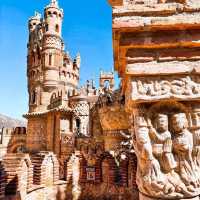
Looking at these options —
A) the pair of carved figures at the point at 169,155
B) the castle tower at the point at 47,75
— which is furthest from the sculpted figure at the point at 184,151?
the castle tower at the point at 47,75

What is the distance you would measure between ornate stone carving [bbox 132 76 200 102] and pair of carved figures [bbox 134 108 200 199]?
14cm

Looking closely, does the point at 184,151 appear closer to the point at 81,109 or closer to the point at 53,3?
the point at 81,109

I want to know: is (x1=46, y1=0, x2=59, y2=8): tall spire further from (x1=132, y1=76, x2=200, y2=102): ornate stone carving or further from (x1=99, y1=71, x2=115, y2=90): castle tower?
(x1=132, y1=76, x2=200, y2=102): ornate stone carving

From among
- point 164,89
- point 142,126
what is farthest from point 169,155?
point 164,89

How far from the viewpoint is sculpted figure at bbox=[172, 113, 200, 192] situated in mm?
1794

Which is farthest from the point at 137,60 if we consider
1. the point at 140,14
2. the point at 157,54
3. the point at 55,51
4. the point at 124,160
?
the point at 55,51

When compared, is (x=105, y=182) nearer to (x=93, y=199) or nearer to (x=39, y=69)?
(x=93, y=199)

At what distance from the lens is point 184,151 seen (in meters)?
1.81

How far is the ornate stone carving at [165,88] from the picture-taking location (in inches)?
70.3

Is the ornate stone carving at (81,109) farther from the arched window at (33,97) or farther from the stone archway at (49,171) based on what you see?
the stone archway at (49,171)

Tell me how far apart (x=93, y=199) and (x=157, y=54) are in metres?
6.94

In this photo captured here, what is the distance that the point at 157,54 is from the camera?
1.87m

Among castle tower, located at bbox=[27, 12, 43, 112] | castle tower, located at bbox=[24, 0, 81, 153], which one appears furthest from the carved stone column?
castle tower, located at bbox=[27, 12, 43, 112]

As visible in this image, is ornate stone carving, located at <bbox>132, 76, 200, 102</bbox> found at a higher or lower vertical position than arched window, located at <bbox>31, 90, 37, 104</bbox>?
lower
